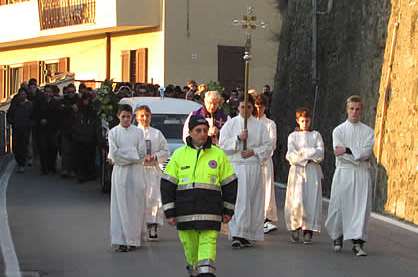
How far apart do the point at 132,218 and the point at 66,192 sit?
20.5 ft

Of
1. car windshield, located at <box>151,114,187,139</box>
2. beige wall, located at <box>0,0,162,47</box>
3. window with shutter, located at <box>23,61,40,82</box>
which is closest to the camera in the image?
car windshield, located at <box>151,114,187,139</box>

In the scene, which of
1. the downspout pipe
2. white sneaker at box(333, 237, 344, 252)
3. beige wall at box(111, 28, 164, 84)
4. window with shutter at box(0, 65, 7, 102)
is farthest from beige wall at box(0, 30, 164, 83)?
white sneaker at box(333, 237, 344, 252)

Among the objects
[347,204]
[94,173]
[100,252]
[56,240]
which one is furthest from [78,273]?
[94,173]

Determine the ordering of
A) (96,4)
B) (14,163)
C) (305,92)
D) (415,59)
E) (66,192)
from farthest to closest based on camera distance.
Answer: (96,4) → (14,163) → (305,92) → (66,192) → (415,59)

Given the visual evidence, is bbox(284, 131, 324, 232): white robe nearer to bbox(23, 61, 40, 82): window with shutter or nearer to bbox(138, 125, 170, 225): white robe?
bbox(138, 125, 170, 225): white robe

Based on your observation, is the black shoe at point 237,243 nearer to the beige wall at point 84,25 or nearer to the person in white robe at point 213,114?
the person in white robe at point 213,114

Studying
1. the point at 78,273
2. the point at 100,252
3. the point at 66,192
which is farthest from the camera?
the point at 66,192

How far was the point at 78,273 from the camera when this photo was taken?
380 inches

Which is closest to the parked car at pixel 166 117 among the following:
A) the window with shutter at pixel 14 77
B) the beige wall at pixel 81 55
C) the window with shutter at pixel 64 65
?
the beige wall at pixel 81 55

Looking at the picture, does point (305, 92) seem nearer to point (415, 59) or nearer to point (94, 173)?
point (94, 173)

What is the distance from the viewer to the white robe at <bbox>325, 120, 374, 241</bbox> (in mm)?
10945

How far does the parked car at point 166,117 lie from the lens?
16.5 metres

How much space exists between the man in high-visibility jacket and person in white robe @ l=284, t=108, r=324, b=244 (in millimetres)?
4251

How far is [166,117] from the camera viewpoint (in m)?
16.8
